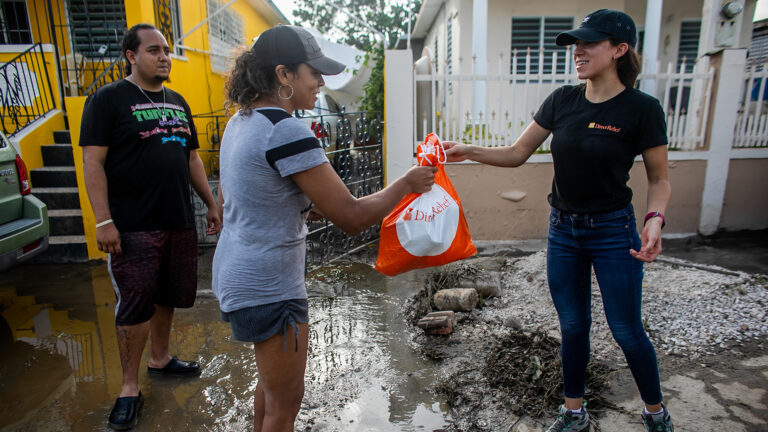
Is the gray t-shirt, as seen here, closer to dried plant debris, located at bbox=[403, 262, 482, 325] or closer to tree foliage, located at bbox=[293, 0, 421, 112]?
dried plant debris, located at bbox=[403, 262, 482, 325]

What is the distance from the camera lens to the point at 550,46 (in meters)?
9.59

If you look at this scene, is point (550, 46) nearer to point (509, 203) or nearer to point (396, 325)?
point (509, 203)

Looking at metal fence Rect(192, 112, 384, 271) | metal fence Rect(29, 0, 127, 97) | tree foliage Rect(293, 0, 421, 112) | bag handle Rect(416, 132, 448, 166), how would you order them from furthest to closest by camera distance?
tree foliage Rect(293, 0, 421, 112)
metal fence Rect(29, 0, 127, 97)
metal fence Rect(192, 112, 384, 271)
bag handle Rect(416, 132, 448, 166)

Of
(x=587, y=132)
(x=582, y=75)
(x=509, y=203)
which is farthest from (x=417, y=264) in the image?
(x=509, y=203)

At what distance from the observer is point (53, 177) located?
Result: 5.62 meters

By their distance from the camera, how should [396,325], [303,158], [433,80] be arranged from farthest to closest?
[433,80], [396,325], [303,158]

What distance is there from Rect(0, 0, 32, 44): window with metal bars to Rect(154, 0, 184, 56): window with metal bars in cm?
223

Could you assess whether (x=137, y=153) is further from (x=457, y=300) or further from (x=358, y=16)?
(x=358, y=16)

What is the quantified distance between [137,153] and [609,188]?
2.38 m

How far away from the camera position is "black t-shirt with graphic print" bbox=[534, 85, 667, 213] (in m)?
1.92

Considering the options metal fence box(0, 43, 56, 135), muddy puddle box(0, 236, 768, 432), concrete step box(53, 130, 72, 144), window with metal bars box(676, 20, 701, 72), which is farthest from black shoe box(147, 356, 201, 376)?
window with metal bars box(676, 20, 701, 72)

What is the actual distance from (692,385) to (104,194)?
3420 mm

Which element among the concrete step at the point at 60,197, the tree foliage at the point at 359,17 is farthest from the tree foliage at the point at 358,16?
the concrete step at the point at 60,197

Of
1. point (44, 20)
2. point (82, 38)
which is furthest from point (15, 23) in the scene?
point (82, 38)
